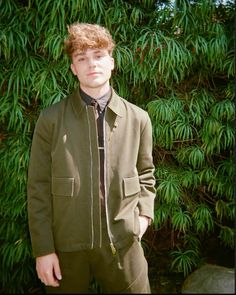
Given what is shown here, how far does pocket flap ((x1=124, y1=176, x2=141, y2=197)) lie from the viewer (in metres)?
1.86

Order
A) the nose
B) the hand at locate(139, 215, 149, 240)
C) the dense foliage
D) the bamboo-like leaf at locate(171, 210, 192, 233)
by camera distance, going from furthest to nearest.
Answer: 1. the bamboo-like leaf at locate(171, 210, 192, 233)
2. the dense foliage
3. the hand at locate(139, 215, 149, 240)
4. the nose

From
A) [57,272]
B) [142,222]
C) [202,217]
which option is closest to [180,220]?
[202,217]

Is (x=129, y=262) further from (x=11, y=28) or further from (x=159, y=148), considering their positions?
(x=11, y=28)

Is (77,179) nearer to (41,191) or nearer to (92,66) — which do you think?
(41,191)

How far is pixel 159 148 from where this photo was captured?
2.85 metres

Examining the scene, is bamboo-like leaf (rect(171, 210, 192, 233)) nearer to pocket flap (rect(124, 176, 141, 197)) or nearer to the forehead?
pocket flap (rect(124, 176, 141, 197))

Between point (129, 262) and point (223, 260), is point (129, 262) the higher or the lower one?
the higher one

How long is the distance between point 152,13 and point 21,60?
0.91m

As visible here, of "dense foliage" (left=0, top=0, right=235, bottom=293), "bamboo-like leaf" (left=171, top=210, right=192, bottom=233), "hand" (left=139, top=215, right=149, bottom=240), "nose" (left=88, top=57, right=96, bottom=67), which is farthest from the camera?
"bamboo-like leaf" (left=171, top=210, right=192, bottom=233)

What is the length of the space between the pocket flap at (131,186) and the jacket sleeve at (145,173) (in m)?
0.08

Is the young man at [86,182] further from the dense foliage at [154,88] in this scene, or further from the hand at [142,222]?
the dense foliage at [154,88]

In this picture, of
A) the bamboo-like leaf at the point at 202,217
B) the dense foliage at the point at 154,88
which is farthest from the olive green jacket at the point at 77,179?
the bamboo-like leaf at the point at 202,217

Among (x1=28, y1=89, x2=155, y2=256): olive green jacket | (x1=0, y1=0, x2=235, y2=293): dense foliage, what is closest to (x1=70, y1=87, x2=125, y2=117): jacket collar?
(x1=28, y1=89, x2=155, y2=256): olive green jacket

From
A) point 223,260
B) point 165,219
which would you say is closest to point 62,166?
point 165,219
